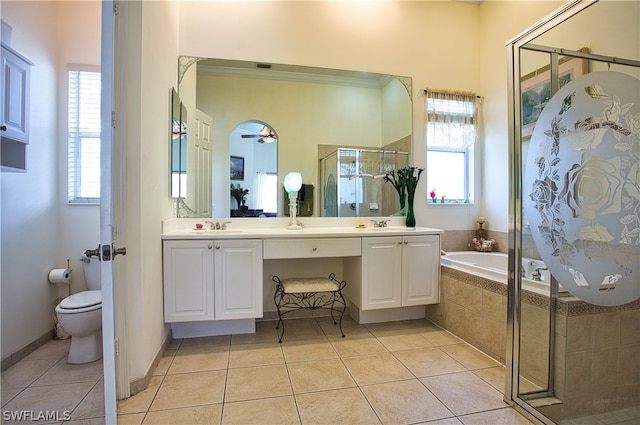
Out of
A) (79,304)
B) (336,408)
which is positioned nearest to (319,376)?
(336,408)

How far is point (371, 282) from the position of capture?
8.41 ft

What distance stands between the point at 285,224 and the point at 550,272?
2.01 m

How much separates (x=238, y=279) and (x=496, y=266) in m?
2.51

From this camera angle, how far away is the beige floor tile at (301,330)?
2514 mm

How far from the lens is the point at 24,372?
1.89 meters

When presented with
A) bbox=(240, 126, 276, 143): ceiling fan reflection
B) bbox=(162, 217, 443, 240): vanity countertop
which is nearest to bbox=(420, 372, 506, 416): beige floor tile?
bbox=(162, 217, 443, 240): vanity countertop

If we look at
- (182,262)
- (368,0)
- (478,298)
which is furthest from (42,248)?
(368,0)

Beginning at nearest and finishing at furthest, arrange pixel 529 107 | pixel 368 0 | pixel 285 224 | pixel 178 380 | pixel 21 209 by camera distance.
Answer: pixel 529 107
pixel 178 380
pixel 21 209
pixel 285 224
pixel 368 0

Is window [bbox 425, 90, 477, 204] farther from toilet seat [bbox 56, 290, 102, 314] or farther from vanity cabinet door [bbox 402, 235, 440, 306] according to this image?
toilet seat [bbox 56, 290, 102, 314]

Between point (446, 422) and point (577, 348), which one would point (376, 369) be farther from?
point (577, 348)

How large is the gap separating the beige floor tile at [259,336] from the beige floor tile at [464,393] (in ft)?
3.96

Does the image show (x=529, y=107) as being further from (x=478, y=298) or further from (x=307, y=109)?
→ (x=307, y=109)

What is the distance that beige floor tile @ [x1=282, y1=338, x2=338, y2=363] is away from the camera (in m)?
2.16

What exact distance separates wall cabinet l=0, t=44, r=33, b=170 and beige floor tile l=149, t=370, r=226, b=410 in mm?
1614
